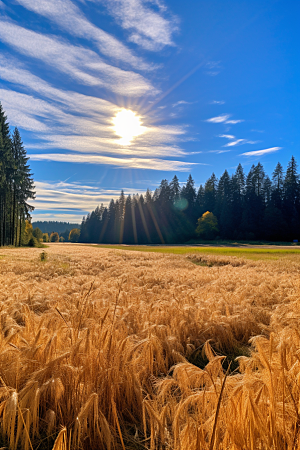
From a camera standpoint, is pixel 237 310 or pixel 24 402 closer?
pixel 24 402

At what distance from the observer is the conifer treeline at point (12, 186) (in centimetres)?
3433

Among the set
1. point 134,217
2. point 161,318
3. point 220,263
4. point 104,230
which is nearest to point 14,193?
point 220,263

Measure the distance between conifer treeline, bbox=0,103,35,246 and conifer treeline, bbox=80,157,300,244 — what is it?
141 feet

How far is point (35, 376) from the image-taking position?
216 cm

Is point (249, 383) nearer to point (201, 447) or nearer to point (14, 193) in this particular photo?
point (201, 447)

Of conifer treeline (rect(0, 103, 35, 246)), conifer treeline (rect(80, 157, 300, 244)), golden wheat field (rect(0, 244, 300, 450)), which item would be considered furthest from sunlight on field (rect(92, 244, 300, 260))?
conifer treeline (rect(80, 157, 300, 244))

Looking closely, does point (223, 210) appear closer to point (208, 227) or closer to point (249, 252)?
point (208, 227)

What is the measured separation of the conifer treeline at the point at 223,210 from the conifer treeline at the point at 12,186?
4284cm

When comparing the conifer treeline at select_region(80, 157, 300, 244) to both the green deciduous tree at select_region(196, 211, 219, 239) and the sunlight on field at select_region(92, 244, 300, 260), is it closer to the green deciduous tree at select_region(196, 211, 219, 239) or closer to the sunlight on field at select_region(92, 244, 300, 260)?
the green deciduous tree at select_region(196, 211, 219, 239)

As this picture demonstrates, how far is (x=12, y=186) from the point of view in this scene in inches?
1636

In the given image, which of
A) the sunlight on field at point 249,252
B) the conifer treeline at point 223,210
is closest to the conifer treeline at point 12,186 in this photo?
the sunlight on field at point 249,252

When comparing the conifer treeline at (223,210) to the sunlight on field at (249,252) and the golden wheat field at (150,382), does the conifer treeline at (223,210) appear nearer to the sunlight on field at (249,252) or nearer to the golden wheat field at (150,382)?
the sunlight on field at (249,252)

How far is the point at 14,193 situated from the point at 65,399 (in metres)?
45.0

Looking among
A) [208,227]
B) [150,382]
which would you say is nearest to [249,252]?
[150,382]
